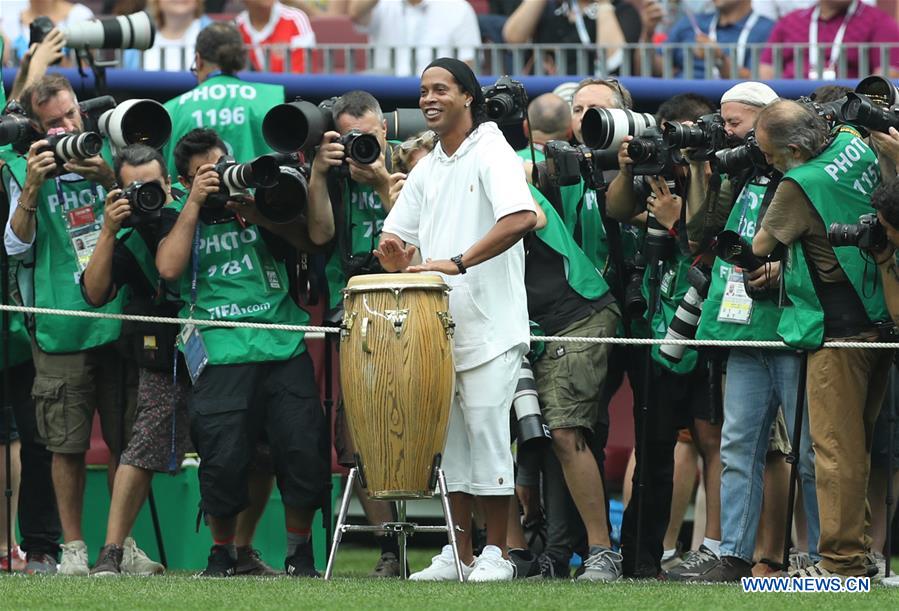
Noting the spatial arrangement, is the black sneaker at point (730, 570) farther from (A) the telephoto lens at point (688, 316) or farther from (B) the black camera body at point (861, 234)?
(B) the black camera body at point (861, 234)

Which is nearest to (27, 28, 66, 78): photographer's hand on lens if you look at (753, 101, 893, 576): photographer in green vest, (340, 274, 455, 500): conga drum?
(340, 274, 455, 500): conga drum

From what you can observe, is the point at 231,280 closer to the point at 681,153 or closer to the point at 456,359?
the point at 456,359

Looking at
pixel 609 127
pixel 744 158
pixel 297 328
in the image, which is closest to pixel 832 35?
pixel 609 127

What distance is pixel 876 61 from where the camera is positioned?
1002 cm

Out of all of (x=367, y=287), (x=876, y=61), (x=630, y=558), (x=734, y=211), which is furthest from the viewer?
(x=876, y=61)

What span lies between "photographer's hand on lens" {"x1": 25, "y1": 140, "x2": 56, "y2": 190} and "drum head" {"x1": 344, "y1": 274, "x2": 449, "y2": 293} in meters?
1.72

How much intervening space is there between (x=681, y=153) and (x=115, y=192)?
2.39m

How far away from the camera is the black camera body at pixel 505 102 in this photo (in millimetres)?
7340

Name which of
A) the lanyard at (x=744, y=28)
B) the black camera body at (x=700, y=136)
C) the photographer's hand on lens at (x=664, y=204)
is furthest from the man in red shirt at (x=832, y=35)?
the black camera body at (x=700, y=136)

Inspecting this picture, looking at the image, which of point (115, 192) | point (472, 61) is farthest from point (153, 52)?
point (115, 192)

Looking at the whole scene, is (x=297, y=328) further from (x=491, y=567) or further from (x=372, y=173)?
(x=491, y=567)

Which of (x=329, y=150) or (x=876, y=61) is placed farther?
(x=876, y=61)

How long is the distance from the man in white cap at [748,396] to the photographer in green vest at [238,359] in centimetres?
171

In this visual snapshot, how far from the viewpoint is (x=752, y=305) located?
7.20 meters
